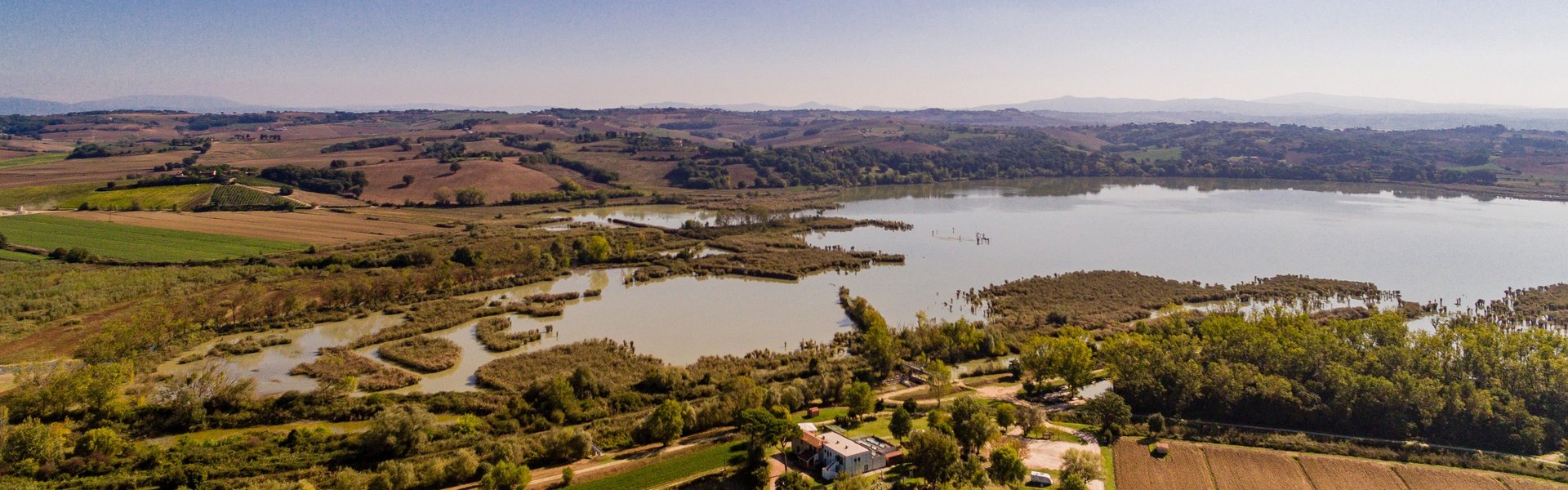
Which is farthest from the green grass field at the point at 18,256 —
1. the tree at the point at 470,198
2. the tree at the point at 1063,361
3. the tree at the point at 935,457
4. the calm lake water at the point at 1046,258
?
the tree at the point at 1063,361

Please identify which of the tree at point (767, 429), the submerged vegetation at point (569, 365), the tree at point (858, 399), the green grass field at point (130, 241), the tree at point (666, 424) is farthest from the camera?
the green grass field at point (130, 241)

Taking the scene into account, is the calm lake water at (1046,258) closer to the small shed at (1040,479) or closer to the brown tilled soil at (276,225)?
the small shed at (1040,479)

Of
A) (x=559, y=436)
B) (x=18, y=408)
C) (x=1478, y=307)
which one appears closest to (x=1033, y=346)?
(x=559, y=436)

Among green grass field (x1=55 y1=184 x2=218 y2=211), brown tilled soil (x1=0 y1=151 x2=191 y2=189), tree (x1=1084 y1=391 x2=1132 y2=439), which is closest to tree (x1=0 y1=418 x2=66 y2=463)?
tree (x1=1084 y1=391 x2=1132 y2=439)

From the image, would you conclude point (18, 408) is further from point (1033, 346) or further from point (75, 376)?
point (1033, 346)

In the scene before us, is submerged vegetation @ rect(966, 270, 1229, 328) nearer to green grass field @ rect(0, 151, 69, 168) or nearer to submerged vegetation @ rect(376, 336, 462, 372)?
submerged vegetation @ rect(376, 336, 462, 372)

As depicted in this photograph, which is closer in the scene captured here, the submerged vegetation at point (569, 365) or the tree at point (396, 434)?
the tree at point (396, 434)

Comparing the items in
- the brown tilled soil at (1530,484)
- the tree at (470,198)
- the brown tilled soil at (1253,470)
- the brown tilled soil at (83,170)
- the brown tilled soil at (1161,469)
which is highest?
the brown tilled soil at (83,170)

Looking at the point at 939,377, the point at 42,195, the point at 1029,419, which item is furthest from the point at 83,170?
the point at 1029,419
